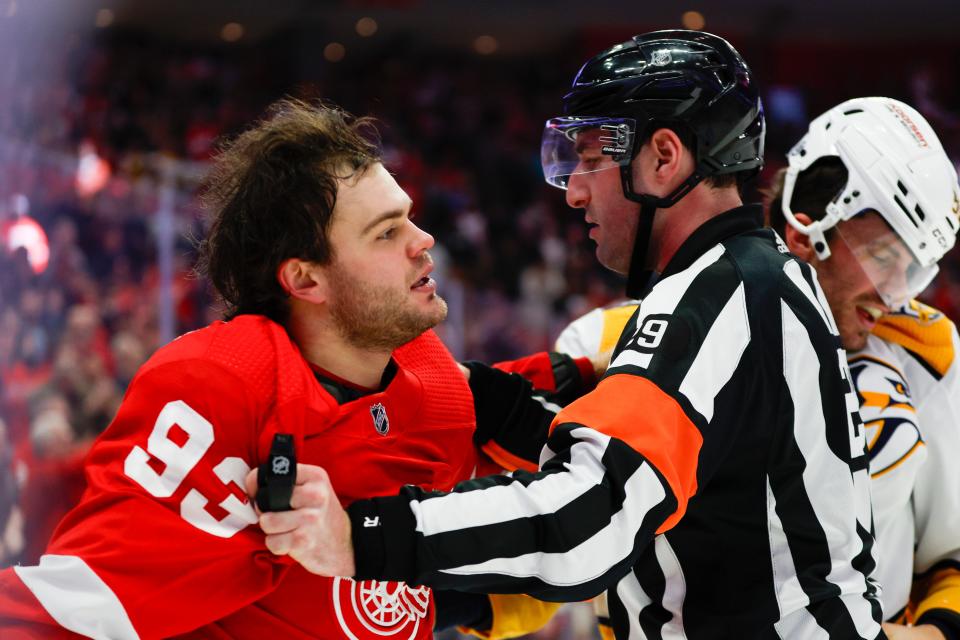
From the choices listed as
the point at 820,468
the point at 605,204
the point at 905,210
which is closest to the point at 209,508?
the point at 605,204

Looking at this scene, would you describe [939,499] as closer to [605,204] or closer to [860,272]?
[860,272]

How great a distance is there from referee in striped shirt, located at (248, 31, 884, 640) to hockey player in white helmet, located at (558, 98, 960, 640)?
0.45 m

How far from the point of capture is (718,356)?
201 cm

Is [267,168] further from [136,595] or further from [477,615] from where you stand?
[477,615]

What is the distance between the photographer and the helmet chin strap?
2.33m

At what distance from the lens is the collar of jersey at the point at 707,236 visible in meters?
2.26

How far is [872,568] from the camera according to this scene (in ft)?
7.39

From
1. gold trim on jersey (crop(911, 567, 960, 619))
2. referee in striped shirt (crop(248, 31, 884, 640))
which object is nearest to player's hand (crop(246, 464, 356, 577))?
referee in striped shirt (crop(248, 31, 884, 640))

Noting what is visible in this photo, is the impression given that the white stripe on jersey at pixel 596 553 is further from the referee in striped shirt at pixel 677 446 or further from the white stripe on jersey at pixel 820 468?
the white stripe on jersey at pixel 820 468

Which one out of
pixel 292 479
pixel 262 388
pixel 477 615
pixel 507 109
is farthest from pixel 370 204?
pixel 507 109

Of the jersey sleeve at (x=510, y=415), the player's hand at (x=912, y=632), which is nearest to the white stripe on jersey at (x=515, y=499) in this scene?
the jersey sleeve at (x=510, y=415)

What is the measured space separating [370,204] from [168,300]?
13.2ft

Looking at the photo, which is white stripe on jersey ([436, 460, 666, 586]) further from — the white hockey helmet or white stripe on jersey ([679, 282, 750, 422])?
the white hockey helmet

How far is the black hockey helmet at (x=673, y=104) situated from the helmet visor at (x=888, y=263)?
471 mm
